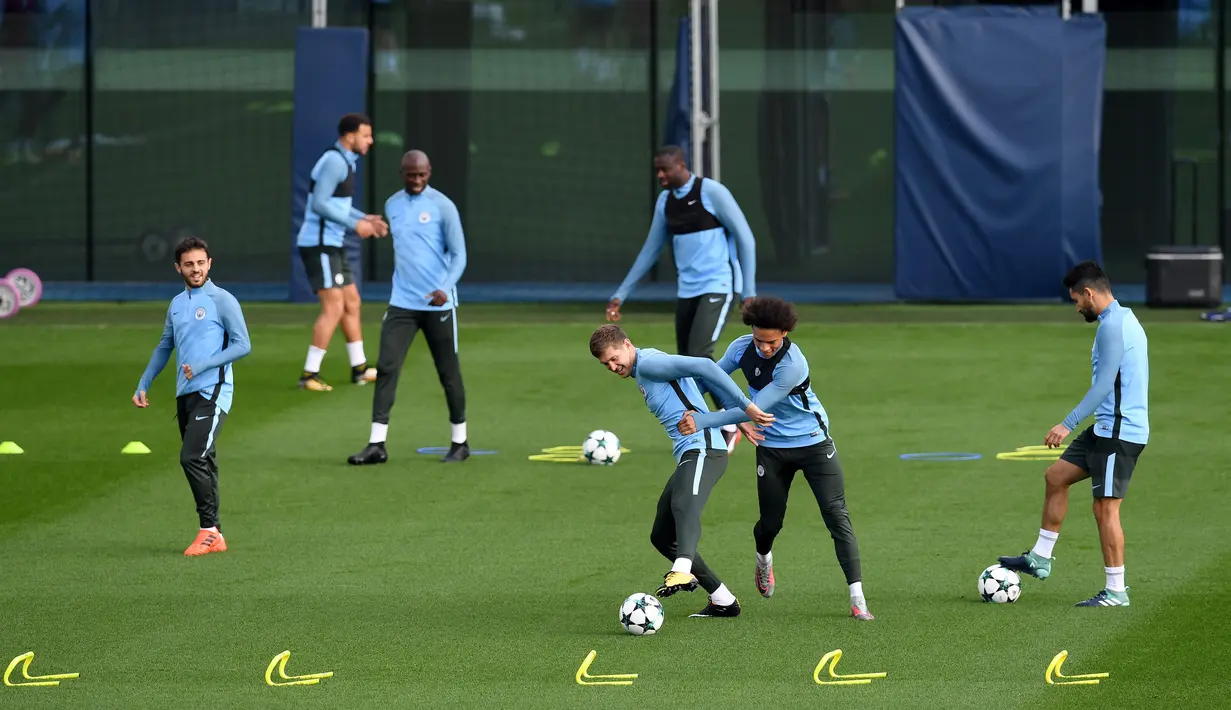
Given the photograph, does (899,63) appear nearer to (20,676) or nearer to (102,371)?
(102,371)

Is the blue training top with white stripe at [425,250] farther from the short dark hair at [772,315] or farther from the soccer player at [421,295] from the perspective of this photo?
the short dark hair at [772,315]

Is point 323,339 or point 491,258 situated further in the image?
point 491,258

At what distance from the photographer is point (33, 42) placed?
97.4 feet

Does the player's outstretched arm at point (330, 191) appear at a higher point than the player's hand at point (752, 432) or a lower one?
higher

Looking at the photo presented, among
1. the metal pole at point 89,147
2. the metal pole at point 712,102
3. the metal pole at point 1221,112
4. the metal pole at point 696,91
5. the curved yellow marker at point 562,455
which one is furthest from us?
the metal pole at point 89,147

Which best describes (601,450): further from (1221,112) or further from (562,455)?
(1221,112)

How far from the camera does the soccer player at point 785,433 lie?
348 inches

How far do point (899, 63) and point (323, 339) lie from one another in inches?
429

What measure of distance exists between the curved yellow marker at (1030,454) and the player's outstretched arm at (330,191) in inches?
231

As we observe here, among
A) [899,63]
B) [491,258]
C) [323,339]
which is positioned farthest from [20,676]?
[491,258]

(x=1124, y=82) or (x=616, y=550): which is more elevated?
(x=1124, y=82)

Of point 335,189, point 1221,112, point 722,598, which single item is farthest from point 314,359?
point 1221,112

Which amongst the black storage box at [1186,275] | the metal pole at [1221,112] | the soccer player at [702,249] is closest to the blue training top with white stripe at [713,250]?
the soccer player at [702,249]

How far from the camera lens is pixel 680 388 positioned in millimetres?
8953
